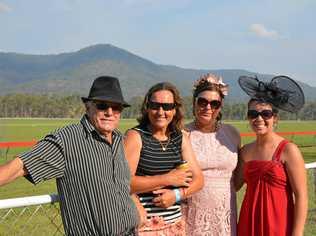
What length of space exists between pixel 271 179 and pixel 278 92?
601 mm

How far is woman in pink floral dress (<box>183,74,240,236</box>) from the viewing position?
340 centimetres

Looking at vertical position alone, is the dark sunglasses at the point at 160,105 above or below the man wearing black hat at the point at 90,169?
above

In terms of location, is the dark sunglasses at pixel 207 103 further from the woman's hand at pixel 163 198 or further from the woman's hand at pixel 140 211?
the woman's hand at pixel 140 211

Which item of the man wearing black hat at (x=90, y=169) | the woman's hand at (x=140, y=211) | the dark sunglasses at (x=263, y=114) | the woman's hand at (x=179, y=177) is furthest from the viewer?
the dark sunglasses at (x=263, y=114)

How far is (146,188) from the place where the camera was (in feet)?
9.66

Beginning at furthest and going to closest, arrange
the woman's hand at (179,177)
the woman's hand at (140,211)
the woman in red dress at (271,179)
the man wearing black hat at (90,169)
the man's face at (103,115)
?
the woman in red dress at (271,179), the woman's hand at (179,177), the woman's hand at (140,211), the man's face at (103,115), the man wearing black hat at (90,169)

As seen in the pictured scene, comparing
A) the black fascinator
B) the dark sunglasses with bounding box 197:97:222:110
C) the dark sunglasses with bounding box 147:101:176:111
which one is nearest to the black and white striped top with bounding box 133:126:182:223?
the dark sunglasses with bounding box 147:101:176:111


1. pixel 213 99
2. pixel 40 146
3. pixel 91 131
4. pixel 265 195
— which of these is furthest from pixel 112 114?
pixel 265 195

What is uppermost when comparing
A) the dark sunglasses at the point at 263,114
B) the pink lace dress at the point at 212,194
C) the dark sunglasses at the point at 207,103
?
the dark sunglasses at the point at 207,103

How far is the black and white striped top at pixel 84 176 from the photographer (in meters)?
2.47

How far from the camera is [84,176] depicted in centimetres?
254

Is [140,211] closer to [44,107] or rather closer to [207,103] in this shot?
[207,103]

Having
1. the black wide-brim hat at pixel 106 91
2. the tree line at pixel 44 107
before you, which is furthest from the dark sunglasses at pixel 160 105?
the tree line at pixel 44 107

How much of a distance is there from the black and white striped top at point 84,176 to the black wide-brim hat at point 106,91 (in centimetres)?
16
